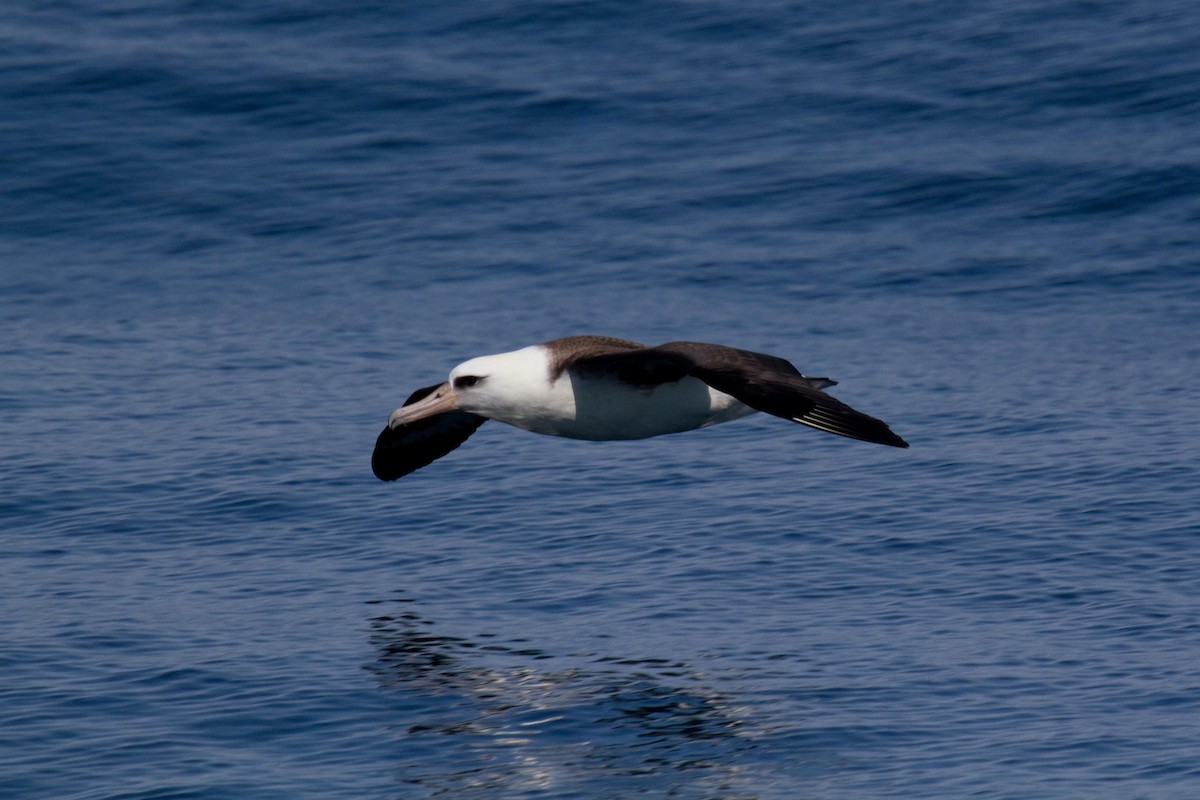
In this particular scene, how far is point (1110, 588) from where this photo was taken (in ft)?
69.4

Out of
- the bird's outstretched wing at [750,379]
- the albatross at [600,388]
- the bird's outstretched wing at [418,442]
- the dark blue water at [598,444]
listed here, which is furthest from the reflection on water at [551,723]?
the bird's outstretched wing at [750,379]

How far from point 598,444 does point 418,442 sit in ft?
29.1

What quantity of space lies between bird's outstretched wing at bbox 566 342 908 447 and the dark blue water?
3.68 metres

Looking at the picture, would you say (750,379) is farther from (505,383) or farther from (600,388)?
(505,383)

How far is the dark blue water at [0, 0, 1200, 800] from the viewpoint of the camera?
18.0 metres

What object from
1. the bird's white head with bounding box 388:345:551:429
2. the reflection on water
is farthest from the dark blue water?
the bird's white head with bounding box 388:345:551:429

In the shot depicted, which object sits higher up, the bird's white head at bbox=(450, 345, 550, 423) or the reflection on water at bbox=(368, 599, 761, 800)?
the bird's white head at bbox=(450, 345, 550, 423)

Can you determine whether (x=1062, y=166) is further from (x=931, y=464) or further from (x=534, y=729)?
(x=534, y=729)

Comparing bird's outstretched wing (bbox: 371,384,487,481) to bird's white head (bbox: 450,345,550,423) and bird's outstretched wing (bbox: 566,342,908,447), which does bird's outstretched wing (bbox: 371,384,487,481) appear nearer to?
bird's white head (bbox: 450,345,550,423)

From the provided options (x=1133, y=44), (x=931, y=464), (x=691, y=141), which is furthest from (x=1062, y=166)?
(x=931, y=464)

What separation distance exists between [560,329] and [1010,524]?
39.3 feet

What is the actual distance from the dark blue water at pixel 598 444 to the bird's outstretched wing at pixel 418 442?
2134 millimetres

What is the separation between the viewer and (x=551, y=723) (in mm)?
18031

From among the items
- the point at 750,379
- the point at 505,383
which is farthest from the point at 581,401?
the point at 750,379
